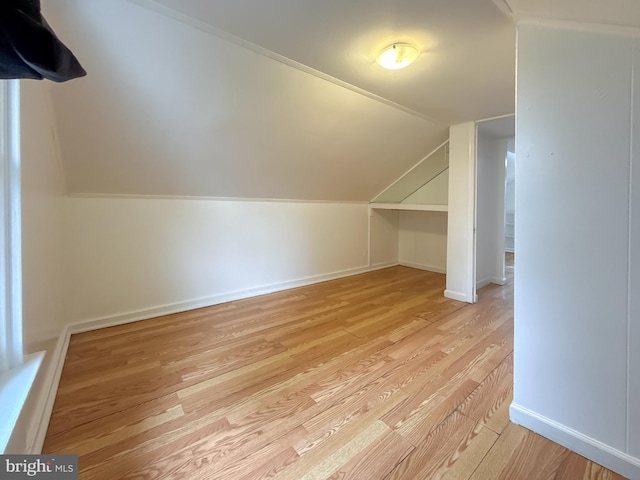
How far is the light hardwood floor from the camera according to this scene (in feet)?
3.78

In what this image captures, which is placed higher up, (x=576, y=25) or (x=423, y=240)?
(x=576, y=25)

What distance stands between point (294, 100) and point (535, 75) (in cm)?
163

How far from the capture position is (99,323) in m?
2.47

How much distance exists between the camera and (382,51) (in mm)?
1688

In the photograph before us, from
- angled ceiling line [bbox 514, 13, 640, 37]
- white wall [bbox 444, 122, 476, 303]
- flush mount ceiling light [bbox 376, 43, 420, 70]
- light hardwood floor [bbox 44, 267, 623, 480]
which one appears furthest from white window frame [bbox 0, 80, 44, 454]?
white wall [bbox 444, 122, 476, 303]

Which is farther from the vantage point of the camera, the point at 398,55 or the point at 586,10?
the point at 398,55

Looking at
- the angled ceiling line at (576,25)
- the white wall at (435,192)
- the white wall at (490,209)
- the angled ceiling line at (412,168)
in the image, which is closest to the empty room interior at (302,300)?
the angled ceiling line at (576,25)

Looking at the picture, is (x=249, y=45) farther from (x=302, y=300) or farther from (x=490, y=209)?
(x=490, y=209)

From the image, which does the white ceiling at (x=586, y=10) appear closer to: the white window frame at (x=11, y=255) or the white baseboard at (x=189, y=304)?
the white window frame at (x=11, y=255)

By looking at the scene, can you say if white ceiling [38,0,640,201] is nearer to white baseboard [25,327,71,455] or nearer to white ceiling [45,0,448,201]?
white ceiling [45,0,448,201]

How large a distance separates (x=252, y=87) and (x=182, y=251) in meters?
1.79

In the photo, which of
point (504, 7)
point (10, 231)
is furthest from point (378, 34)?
point (10, 231)

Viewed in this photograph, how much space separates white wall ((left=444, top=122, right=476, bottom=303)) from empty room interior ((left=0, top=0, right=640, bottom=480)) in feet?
0.08

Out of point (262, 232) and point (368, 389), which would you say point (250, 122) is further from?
point (368, 389)
